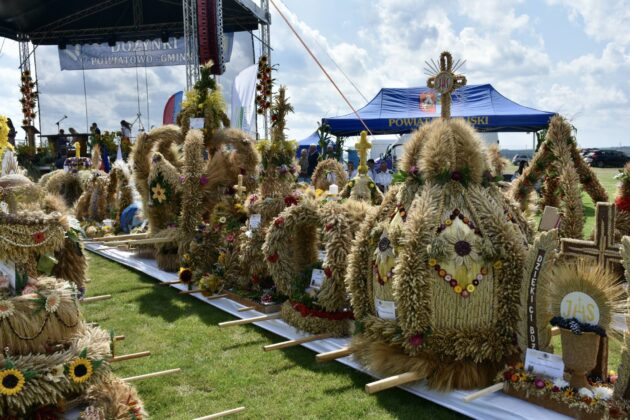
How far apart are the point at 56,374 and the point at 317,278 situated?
2882mm

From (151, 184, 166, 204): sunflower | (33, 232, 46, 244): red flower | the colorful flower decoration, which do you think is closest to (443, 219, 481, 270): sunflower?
(33, 232, 46, 244): red flower

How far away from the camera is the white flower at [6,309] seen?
333cm

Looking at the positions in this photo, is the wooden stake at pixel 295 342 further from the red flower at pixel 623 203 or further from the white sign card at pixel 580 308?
the red flower at pixel 623 203

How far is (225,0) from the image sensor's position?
1970 cm

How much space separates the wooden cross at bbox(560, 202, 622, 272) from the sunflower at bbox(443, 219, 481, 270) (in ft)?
6.83

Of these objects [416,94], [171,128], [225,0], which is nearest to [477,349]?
[171,128]

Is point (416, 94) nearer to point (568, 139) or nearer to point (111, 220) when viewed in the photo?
point (111, 220)

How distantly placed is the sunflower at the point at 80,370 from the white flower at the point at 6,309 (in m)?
0.50

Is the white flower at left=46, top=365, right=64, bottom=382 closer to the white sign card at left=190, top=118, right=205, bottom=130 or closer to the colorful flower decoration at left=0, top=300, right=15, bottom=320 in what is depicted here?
the colorful flower decoration at left=0, top=300, right=15, bottom=320

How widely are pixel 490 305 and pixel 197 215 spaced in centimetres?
511

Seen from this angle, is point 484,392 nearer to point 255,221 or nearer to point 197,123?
point 255,221

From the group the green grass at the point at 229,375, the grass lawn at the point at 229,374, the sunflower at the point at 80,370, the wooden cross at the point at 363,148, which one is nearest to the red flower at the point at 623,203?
the grass lawn at the point at 229,374

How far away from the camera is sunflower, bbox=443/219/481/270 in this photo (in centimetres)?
404

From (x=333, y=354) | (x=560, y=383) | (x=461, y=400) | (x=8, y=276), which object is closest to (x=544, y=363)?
(x=560, y=383)
